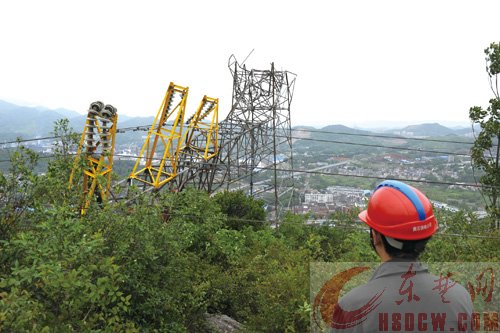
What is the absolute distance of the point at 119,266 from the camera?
409 centimetres

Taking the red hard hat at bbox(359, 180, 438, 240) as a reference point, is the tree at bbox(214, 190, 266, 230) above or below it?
below

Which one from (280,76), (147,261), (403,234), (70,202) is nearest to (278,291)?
(147,261)

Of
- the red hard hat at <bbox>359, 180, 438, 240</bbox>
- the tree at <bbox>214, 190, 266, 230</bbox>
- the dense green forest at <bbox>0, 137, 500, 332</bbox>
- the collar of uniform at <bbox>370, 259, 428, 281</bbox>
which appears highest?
the red hard hat at <bbox>359, 180, 438, 240</bbox>

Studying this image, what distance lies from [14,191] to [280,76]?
1447 centimetres

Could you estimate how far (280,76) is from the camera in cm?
1822

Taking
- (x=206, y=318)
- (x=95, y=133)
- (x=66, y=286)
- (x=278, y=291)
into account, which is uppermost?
(x=95, y=133)

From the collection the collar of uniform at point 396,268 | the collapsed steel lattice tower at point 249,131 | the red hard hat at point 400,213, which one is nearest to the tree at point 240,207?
the collapsed steel lattice tower at point 249,131

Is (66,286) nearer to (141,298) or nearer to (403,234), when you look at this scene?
A: (141,298)

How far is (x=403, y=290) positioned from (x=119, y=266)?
305cm

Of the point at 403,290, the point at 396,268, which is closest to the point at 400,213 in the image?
the point at 396,268

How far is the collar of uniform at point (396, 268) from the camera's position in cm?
209

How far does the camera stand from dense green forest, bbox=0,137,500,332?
3.81 metres

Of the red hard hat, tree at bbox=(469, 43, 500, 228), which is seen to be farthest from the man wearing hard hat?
tree at bbox=(469, 43, 500, 228)

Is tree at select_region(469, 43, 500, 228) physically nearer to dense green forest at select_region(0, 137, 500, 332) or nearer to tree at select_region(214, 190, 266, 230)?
dense green forest at select_region(0, 137, 500, 332)
